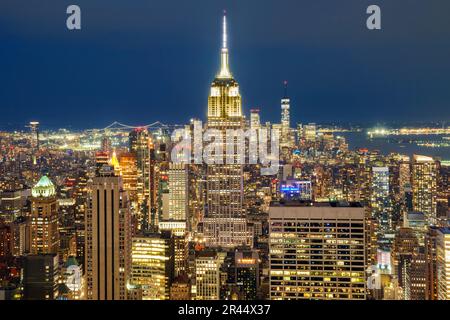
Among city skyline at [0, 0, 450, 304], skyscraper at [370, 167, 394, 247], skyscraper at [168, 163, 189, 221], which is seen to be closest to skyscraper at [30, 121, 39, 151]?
city skyline at [0, 0, 450, 304]

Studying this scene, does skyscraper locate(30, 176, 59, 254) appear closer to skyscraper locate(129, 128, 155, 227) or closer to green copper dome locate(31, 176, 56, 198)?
green copper dome locate(31, 176, 56, 198)

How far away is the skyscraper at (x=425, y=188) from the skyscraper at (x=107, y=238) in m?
3.68

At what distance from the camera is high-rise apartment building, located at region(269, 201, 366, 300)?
22.3 feet

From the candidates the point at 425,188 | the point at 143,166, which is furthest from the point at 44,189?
the point at 425,188

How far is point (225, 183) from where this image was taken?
41.3 feet

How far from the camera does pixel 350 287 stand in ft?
22.5

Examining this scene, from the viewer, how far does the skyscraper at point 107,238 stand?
7.26 metres

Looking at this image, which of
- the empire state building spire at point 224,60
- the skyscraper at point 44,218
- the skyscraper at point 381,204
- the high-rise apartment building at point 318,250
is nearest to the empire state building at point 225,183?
the empire state building spire at point 224,60

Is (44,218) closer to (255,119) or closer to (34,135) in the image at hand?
(34,135)

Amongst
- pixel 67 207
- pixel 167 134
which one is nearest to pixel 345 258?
pixel 167 134

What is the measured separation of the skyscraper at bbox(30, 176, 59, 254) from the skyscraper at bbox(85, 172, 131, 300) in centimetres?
53

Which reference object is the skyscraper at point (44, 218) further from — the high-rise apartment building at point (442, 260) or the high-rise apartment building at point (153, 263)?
the high-rise apartment building at point (442, 260)

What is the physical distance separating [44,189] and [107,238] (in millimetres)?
1052
